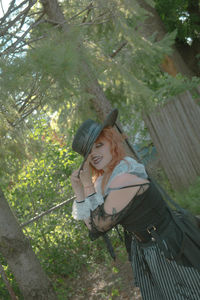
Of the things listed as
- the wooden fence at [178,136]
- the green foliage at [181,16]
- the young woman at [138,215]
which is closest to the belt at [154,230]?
the young woman at [138,215]

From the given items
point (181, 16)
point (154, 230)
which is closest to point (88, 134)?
point (154, 230)

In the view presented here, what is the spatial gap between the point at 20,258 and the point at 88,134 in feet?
7.73

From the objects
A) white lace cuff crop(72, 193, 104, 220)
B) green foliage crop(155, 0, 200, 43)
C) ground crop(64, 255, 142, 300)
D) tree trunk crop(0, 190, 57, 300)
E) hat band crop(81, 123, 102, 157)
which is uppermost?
green foliage crop(155, 0, 200, 43)

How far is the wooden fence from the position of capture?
6.00 metres

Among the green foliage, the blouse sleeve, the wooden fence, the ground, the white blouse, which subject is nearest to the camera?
the blouse sleeve

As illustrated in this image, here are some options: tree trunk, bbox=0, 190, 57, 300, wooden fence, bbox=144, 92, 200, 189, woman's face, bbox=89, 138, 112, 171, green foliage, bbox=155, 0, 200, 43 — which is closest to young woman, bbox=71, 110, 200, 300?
woman's face, bbox=89, 138, 112, 171

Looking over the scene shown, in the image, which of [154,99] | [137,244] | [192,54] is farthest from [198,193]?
[192,54]

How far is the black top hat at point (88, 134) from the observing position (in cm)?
218

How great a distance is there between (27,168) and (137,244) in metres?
3.68

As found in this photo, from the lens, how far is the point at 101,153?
7.62 ft

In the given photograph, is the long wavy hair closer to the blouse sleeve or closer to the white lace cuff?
the blouse sleeve

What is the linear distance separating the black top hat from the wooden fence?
399cm

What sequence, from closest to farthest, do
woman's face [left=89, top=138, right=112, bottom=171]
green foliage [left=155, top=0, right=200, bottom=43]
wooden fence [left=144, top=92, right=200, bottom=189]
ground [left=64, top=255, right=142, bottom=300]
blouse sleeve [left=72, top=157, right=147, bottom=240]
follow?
blouse sleeve [left=72, top=157, right=147, bottom=240] → woman's face [left=89, top=138, right=112, bottom=171] → ground [left=64, top=255, right=142, bottom=300] → wooden fence [left=144, top=92, right=200, bottom=189] → green foliage [left=155, top=0, right=200, bottom=43]

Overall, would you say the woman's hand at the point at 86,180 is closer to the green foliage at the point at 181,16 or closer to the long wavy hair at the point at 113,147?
the long wavy hair at the point at 113,147
